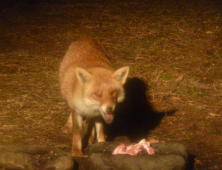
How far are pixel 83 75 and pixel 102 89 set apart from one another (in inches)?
15.1

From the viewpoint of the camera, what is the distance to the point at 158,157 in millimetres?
5637

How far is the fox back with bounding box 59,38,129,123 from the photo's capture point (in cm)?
626

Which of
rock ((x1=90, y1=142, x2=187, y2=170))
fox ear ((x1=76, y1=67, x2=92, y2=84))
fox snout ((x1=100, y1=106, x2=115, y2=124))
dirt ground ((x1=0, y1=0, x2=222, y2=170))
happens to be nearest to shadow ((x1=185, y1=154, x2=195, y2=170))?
dirt ground ((x1=0, y1=0, x2=222, y2=170))

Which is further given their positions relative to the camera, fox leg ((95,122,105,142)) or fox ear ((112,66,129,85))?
fox leg ((95,122,105,142))

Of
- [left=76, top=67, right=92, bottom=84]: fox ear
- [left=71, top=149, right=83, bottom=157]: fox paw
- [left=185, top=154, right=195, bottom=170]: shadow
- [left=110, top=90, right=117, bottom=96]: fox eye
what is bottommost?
[left=71, top=149, right=83, bottom=157]: fox paw

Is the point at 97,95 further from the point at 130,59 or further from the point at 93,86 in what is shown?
the point at 130,59

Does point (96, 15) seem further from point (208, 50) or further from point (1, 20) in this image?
point (208, 50)

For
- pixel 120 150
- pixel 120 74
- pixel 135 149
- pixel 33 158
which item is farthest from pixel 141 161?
pixel 120 74

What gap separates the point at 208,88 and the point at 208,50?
7.70ft

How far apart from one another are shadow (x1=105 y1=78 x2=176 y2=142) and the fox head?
4.34 ft

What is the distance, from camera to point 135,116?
27.8ft

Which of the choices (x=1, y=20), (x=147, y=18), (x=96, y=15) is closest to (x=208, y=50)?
(x=147, y=18)

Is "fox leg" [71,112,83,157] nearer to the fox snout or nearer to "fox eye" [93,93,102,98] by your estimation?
"fox eye" [93,93,102,98]

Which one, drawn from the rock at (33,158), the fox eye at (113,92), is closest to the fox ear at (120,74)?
the fox eye at (113,92)
